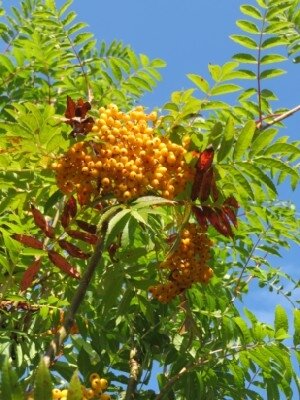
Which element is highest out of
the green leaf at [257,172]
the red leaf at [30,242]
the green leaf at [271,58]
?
the green leaf at [271,58]

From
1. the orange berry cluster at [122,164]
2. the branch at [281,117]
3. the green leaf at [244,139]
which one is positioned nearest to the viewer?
the orange berry cluster at [122,164]

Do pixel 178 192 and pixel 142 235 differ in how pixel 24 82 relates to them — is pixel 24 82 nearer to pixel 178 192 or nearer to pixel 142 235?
pixel 142 235

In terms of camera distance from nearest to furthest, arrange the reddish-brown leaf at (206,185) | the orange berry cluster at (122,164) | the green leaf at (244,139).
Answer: the orange berry cluster at (122,164) → the reddish-brown leaf at (206,185) → the green leaf at (244,139)

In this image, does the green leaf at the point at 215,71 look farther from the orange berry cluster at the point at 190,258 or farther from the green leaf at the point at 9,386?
the green leaf at the point at 9,386

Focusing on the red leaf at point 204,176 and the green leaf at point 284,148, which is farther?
the green leaf at point 284,148

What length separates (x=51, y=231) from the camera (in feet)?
8.29

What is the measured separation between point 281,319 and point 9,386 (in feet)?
5.77

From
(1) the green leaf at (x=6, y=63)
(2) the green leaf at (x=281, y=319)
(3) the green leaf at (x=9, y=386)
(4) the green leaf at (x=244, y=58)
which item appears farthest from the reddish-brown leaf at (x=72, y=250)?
(1) the green leaf at (x=6, y=63)

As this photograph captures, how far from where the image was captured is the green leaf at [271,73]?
9.99 feet

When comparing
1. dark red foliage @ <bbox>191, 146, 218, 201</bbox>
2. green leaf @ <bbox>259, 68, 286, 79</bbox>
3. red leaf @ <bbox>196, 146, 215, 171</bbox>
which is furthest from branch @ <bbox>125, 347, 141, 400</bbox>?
green leaf @ <bbox>259, 68, 286, 79</bbox>

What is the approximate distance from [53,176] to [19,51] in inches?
67.5

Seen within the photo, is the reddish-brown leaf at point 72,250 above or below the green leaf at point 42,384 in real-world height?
above

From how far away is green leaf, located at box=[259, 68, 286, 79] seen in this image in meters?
3.04

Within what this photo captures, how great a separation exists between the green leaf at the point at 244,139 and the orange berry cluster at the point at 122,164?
214mm
